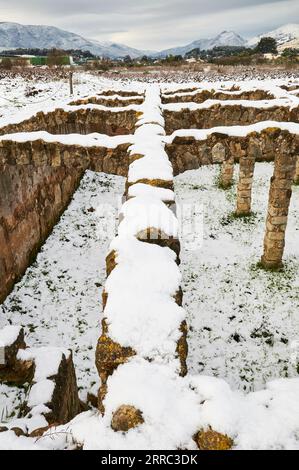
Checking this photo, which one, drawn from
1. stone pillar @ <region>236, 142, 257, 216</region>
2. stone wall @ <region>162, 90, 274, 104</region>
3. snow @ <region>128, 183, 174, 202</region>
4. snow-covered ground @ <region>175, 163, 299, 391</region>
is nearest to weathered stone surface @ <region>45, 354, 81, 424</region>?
snow-covered ground @ <region>175, 163, 299, 391</region>

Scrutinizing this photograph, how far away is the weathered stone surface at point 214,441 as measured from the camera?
2.41 meters

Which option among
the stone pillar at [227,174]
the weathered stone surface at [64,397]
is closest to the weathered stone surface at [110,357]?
the weathered stone surface at [64,397]

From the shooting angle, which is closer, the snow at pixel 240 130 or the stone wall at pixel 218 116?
the snow at pixel 240 130

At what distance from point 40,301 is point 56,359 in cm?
294

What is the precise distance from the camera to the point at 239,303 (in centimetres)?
791

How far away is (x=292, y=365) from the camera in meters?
6.37

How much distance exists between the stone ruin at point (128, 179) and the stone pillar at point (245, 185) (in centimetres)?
3

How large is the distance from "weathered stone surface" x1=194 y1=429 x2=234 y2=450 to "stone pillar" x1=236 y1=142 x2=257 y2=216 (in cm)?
903

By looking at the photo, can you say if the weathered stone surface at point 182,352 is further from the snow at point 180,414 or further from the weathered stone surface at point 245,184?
the weathered stone surface at point 245,184

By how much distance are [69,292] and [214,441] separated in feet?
20.5

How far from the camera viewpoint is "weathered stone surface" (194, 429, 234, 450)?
7.90 feet

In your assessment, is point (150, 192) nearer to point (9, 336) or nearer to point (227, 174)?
point (9, 336)
